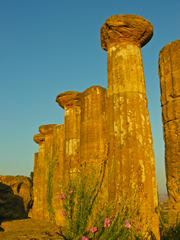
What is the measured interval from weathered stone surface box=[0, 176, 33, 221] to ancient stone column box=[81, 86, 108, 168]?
5.38 metres

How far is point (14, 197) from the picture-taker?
1072 centimetres

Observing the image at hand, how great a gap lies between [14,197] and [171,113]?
863cm

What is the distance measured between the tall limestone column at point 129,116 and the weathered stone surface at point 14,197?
6195mm

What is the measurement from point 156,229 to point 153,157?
144cm

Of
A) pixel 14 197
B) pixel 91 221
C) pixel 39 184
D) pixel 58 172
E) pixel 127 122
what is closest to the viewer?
pixel 91 221

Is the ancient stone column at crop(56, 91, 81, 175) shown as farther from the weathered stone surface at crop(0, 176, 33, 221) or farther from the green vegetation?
the weathered stone surface at crop(0, 176, 33, 221)

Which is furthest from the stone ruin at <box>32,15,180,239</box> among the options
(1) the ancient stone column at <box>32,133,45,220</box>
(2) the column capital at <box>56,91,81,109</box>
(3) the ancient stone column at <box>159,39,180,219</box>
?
(1) the ancient stone column at <box>32,133,45,220</box>

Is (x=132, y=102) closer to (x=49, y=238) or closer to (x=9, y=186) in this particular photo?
(x=49, y=238)

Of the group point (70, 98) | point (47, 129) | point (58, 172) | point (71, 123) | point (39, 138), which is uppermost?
point (70, 98)

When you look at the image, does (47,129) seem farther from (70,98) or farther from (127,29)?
(127,29)

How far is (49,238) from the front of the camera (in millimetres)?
4211

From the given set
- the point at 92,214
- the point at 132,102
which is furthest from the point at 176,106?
the point at 92,214

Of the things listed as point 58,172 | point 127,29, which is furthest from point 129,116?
point 58,172

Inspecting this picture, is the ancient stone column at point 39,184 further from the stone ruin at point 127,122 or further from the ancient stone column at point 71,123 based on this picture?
the ancient stone column at point 71,123
